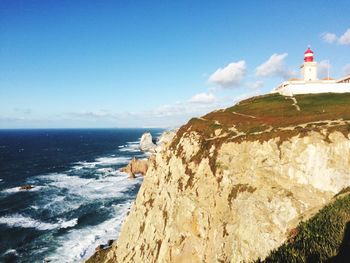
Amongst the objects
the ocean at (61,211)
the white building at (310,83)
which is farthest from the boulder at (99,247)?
the white building at (310,83)

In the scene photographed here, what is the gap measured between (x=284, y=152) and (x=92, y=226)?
38.5 metres

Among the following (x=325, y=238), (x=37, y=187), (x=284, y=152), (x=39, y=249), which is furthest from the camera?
(x=37, y=187)

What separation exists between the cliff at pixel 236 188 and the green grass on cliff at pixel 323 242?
6918 millimetres

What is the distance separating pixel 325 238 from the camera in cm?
1956

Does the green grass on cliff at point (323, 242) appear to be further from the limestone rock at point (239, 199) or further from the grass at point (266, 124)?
the grass at point (266, 124)

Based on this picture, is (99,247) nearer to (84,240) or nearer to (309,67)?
(84,240)

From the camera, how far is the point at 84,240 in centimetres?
5266

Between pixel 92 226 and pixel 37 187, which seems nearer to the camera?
pixel 92 226

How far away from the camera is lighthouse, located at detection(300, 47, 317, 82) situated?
7350cm

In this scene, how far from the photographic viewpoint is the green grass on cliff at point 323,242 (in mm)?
17520

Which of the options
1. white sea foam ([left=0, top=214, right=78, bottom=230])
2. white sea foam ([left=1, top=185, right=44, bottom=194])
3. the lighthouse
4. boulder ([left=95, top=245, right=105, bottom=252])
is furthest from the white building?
white sea foam ([left=1, top=185, right=44, bottom=194])

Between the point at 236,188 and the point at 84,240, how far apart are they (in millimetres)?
29595

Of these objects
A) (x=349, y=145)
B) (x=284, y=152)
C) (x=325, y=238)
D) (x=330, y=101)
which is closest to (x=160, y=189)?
(x=284, y=152)

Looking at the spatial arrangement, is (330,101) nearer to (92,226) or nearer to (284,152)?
(284,152)
